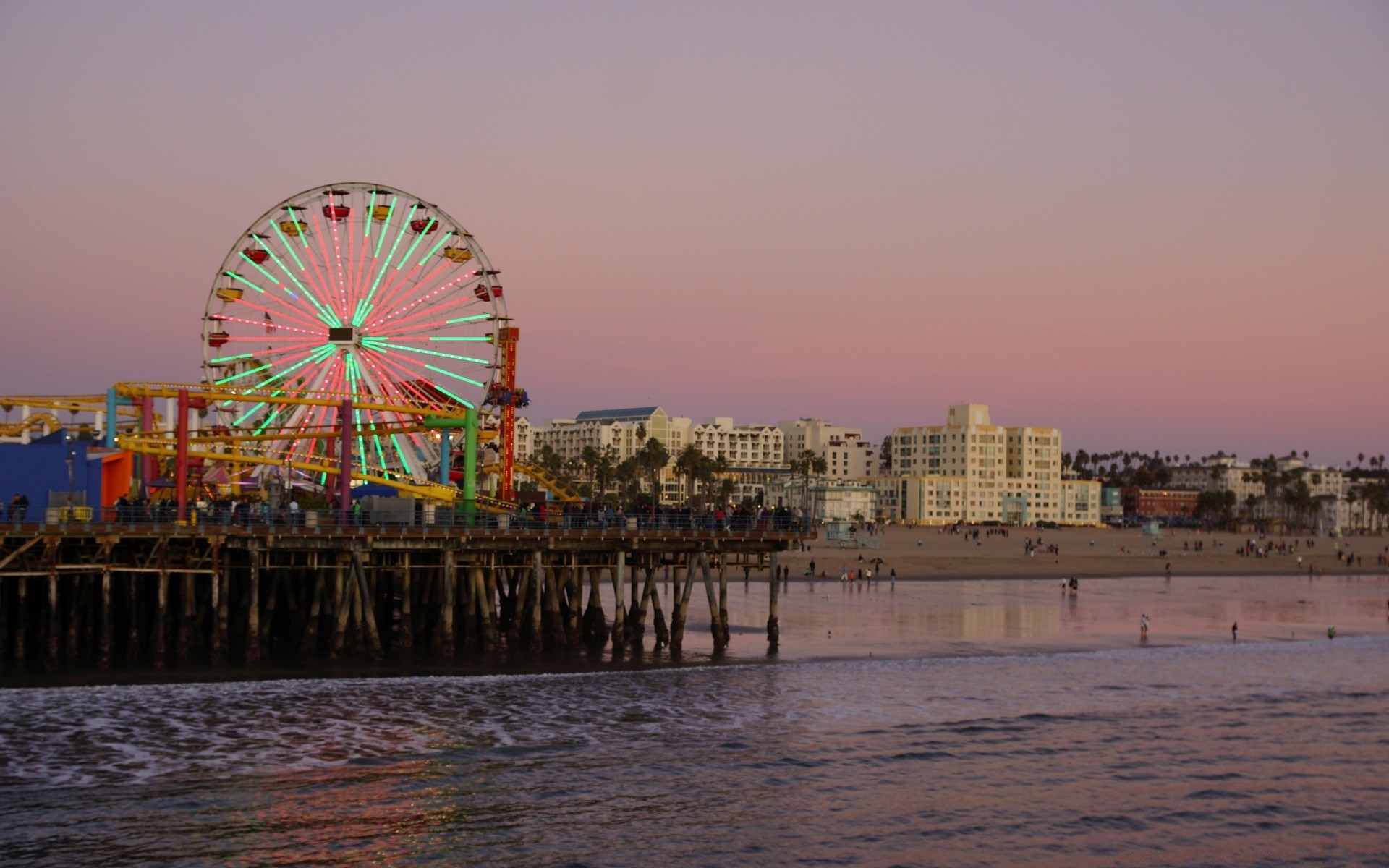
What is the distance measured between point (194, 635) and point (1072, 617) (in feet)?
114

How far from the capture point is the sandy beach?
8325 centimetres

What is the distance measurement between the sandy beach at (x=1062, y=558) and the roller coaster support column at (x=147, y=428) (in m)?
37.9

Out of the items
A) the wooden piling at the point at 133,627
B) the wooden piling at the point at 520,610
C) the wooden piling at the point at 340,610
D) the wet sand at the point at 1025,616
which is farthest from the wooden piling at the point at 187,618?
the wet sand at the point at 1025,616

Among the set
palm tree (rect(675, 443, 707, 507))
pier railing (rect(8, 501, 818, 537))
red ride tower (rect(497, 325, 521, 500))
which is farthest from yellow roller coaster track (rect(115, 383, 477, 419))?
palm tree (rect(675, 443, 707, 507))

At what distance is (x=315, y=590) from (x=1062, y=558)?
236 feet

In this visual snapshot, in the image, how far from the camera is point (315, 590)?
36.9 m

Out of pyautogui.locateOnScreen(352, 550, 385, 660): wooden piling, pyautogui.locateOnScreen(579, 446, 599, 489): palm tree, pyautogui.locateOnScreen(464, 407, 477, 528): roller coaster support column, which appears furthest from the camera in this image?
pyautogui.locateOnScreen(579, 446, 599, 489): palm tree

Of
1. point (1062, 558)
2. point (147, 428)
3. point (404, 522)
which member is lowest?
point (1062, 558)

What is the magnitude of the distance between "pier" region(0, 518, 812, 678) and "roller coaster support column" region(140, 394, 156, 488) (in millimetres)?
5962

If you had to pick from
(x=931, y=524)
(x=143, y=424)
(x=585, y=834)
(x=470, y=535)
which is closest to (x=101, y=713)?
(x=470, y=535)

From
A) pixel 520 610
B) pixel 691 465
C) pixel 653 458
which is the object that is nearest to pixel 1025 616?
pixel 520 610

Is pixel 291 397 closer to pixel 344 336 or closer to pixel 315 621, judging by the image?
pixel 344 336

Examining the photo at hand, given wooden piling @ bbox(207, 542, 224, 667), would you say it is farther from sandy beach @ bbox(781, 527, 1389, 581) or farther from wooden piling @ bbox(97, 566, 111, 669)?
sandy beach @ bbox(781, 527, 1389, 581)

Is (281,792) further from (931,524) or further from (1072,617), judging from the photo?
(931,524)
